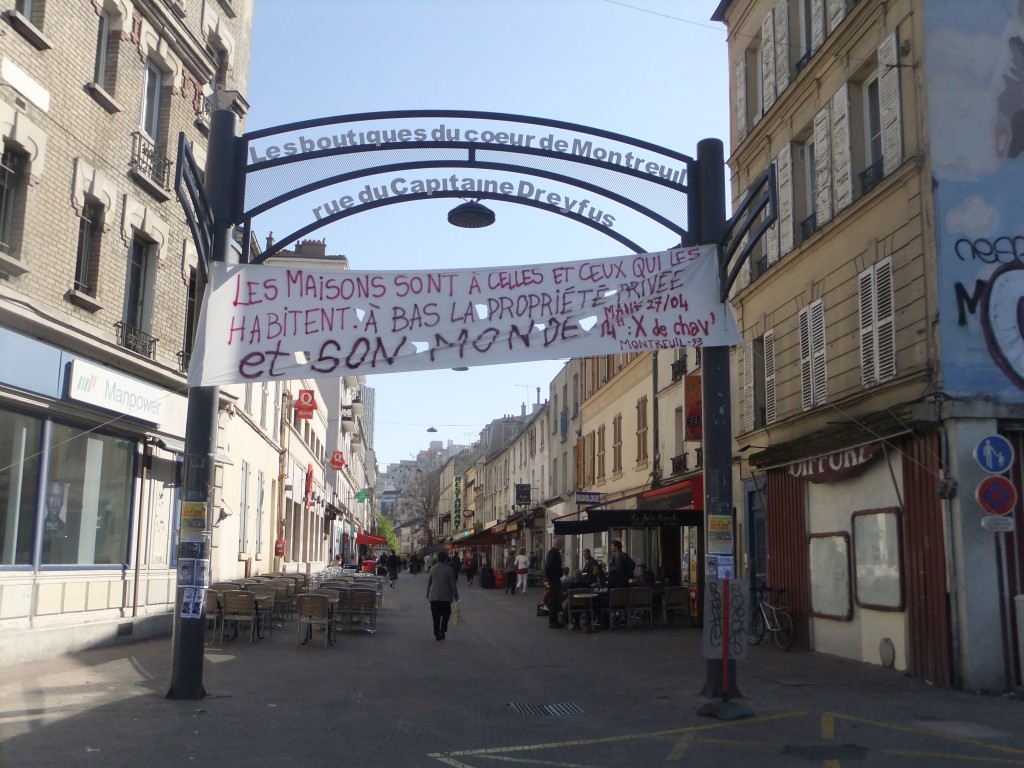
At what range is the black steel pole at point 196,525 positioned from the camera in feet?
32.0

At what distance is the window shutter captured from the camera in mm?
19828

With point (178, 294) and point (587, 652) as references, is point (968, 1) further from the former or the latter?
point (178, 294)

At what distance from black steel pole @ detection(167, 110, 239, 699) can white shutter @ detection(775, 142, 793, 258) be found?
34.3 feet

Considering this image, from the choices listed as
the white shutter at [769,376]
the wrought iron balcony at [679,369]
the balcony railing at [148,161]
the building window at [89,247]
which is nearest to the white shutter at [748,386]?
the white shutter at [769,376]

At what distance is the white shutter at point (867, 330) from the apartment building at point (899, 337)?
31 mm

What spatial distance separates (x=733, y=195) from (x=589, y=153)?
10.0 m

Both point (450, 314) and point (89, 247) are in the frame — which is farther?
point (89, 247)

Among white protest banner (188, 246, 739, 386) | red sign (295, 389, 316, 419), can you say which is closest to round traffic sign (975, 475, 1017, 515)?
white protest banner (188, 246, 739, 386)

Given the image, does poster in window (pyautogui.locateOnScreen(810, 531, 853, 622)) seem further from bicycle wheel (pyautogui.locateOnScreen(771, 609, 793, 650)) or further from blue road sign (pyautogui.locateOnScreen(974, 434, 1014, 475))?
blue road sign (pyautogui.locateOnScreen(974, 434, 1014, 475))

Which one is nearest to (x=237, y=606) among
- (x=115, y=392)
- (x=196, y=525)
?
(x=115, y=392)

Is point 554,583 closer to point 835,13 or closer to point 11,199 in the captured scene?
point 835,13

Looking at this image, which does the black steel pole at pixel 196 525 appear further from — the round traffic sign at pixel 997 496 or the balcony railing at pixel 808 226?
the balcony railing at pixel 808 226

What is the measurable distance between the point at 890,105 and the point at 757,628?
30.3 ft

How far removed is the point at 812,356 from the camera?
1619cm
